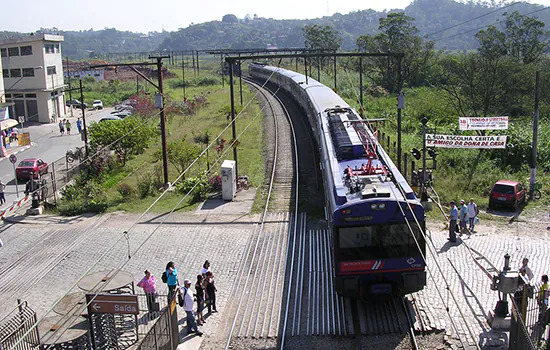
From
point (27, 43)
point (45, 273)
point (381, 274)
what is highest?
point (27, 43)

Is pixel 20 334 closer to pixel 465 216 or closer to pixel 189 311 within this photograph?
pixel 189 311

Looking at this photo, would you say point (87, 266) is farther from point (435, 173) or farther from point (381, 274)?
point (435, 173)

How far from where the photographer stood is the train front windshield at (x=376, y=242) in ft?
42.7

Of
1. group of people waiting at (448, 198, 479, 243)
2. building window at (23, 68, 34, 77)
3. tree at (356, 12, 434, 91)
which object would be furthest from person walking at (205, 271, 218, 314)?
tree at (356, 12, 434, 91)

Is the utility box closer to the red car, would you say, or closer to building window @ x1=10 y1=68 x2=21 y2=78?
the red car

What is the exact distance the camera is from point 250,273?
56.0ft

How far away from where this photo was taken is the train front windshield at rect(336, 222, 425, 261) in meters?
13.0

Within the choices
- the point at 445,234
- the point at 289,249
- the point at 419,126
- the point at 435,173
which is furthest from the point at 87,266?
the point at 419,126

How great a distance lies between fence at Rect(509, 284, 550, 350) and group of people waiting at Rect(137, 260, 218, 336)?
22.5 feet

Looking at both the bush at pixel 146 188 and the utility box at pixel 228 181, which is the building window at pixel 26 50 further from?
the utility box at pixel 228 181

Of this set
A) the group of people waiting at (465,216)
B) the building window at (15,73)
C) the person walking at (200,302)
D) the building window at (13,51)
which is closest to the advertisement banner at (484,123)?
the group of people waiting at (465,216)

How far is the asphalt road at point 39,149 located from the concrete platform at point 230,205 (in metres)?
9.72

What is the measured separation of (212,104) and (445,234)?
4024cm

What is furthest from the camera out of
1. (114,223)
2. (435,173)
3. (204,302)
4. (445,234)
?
(435,173)
